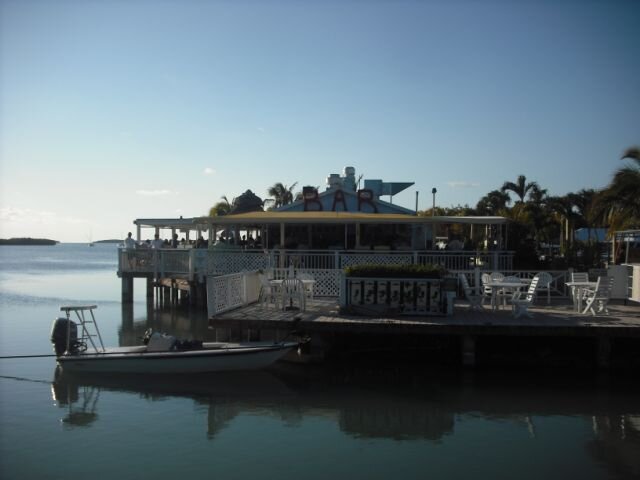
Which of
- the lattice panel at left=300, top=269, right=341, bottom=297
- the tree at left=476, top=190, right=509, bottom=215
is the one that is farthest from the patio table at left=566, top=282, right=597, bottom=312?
the tree at left=476, top=190, right=509, bottom=215

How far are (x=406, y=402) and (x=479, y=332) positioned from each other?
260 centimetres

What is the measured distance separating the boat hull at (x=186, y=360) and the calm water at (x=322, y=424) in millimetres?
283

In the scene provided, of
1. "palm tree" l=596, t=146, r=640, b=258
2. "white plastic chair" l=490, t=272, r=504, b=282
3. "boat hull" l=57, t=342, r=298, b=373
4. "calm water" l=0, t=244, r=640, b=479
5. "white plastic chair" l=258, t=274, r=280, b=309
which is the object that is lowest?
"calm water" l=0, t=244, r=640, b=479

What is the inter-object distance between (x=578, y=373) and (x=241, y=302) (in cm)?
868

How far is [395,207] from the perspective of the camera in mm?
26188

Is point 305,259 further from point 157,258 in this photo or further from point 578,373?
point 578,373

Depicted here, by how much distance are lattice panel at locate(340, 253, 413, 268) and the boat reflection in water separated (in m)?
6.04

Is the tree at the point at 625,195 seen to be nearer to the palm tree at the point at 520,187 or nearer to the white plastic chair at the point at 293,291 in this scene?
the white plastic chair at the point at 293,291

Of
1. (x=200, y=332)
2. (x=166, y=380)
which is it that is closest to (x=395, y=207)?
(x=200, y=332)

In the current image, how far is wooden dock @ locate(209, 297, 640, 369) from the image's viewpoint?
13055mm

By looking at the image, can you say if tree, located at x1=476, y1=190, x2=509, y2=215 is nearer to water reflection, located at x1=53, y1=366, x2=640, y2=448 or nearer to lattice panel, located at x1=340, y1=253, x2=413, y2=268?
lattice panel, located at x1=340, y1=253, x2=413, y2=268

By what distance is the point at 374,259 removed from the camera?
1994 centimetres

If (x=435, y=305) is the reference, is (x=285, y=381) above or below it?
below

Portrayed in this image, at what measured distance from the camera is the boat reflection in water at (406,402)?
10.1 meters
